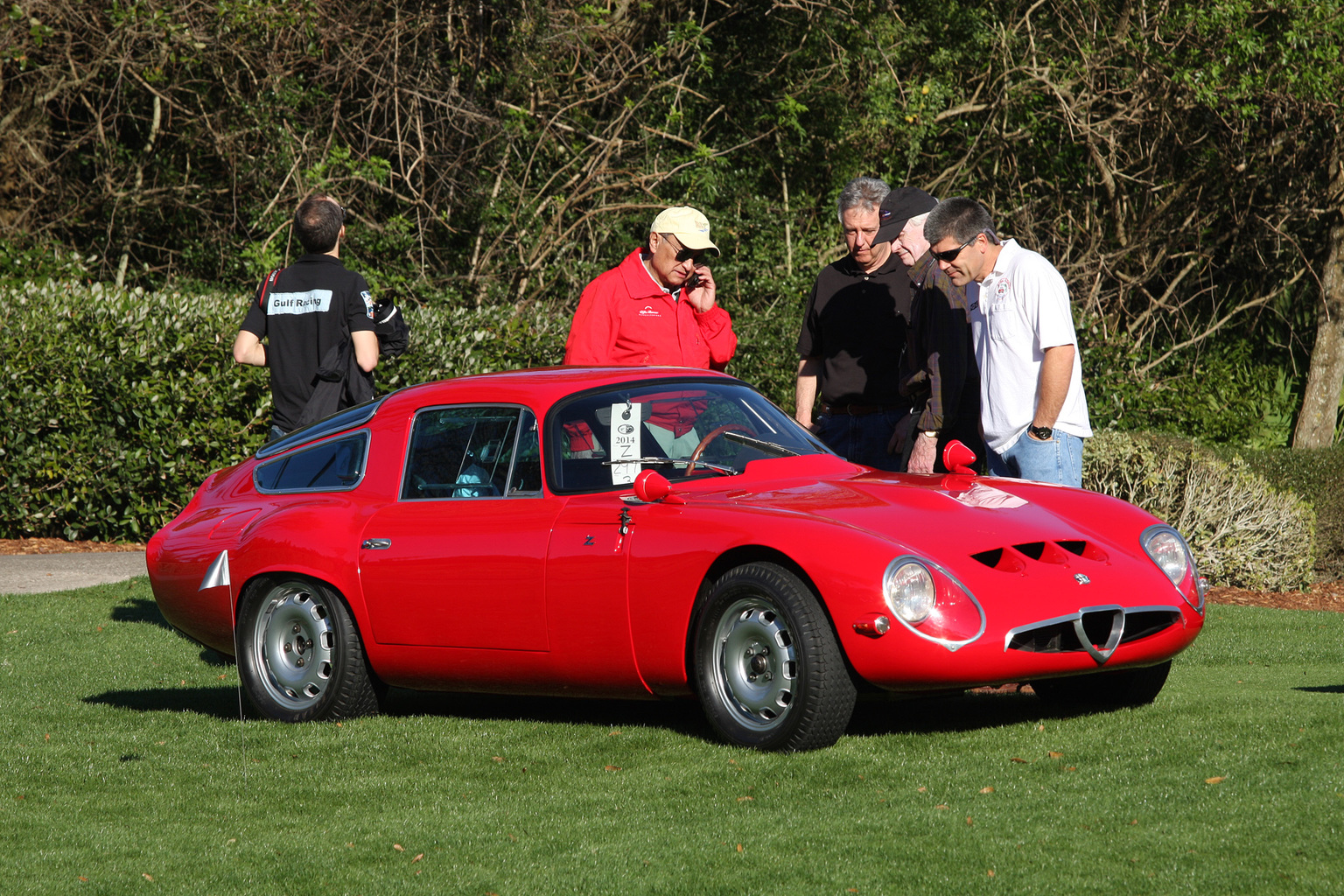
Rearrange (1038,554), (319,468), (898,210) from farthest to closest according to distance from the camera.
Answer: (898,210), (319,468), (1038,554)

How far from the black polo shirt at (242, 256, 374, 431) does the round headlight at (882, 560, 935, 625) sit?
12.7 feet

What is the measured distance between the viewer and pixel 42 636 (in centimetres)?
862

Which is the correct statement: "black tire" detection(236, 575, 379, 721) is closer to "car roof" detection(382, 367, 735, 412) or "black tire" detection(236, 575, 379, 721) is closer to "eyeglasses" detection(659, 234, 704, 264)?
"car roof" detection(382, 367, 735, 412)

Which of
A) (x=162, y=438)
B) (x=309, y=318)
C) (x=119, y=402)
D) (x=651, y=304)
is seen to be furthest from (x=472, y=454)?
(x=119, y=402)

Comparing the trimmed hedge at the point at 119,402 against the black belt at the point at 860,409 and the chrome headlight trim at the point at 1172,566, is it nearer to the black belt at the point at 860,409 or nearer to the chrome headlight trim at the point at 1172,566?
the black belt at the point at 860,409

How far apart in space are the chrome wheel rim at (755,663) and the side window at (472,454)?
3.81 feet

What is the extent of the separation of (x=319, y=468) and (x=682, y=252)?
2.07m

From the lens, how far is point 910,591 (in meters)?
4.91

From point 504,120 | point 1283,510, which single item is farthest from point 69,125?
point 1283,510

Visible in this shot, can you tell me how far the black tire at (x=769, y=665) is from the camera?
495cm

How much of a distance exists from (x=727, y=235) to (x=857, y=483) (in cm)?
1130

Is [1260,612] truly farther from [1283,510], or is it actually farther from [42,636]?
[42,636]

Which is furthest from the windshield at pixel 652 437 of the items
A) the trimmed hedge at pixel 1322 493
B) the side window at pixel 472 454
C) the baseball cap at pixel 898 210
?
the trimmed hedge at pixel 1322 493

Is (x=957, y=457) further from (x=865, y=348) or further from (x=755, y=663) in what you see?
(x=865, y=348)
